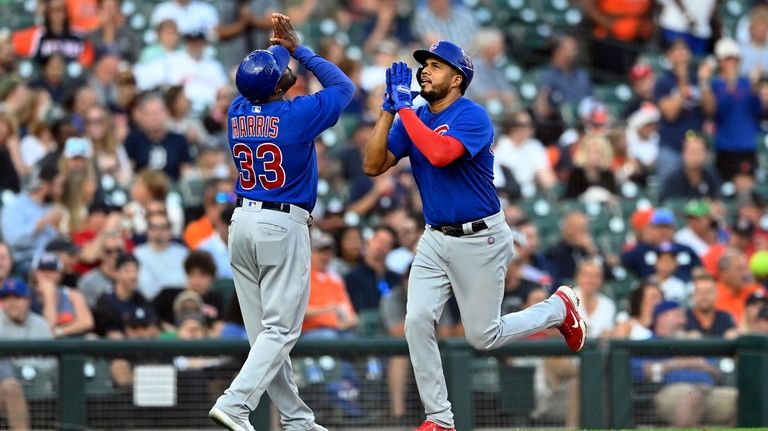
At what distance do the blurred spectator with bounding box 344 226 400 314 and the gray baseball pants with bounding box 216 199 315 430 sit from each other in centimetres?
384

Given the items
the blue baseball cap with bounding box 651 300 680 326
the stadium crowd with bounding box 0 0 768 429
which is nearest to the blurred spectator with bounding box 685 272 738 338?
the stadium crowd with bounding box 0 0 768 429

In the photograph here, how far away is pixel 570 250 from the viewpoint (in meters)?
12.0

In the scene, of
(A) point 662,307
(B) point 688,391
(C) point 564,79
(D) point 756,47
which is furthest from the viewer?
(D) point 756,47

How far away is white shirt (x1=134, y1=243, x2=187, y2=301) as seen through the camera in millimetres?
10477

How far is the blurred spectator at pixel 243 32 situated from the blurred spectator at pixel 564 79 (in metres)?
2.74

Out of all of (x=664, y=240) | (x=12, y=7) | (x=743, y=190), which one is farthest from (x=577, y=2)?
(x=12, y=7)

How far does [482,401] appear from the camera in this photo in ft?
31.1

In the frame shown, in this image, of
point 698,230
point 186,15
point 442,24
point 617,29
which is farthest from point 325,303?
point 617,29

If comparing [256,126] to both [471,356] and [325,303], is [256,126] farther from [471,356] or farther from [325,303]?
[325,303]

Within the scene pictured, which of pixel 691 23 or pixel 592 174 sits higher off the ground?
pixel 691 23

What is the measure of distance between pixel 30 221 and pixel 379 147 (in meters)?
4.76

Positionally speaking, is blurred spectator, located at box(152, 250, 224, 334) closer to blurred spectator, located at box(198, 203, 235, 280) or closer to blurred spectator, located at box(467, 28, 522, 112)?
blurred spectator, located at box(198, 203, 235, 280)

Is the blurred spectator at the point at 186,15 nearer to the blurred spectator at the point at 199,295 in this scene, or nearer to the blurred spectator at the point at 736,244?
the blurred spectator at the point at 199,295

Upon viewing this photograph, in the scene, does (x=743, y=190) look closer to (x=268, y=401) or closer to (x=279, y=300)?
(x=268, y=401)
